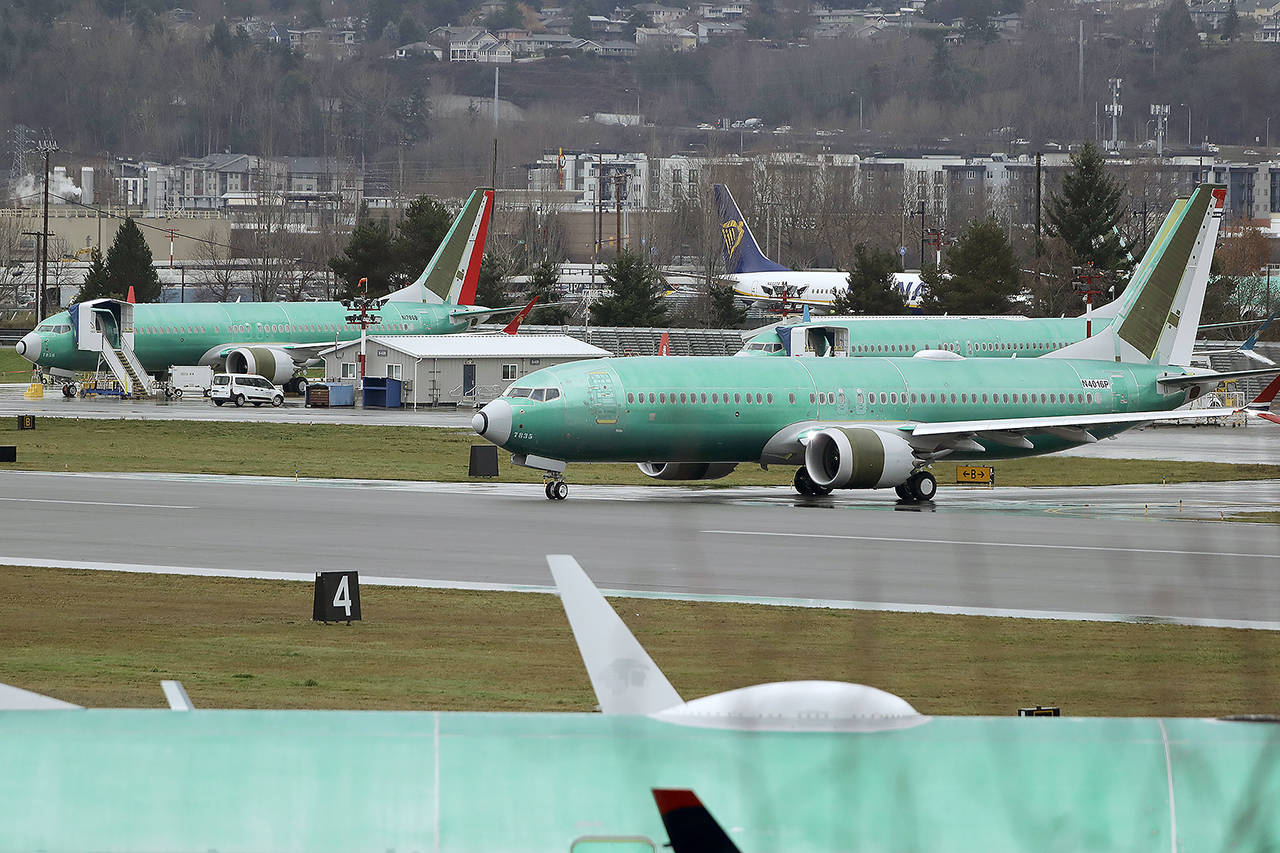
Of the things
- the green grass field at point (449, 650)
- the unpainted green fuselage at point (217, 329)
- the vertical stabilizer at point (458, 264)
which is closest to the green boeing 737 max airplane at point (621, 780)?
the green grass field at point (449, 650)

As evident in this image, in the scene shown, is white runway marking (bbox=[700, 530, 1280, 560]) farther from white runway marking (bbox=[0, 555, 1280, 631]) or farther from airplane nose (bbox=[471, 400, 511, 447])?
airplane nose (bbox=[471, 400, 511, 447])

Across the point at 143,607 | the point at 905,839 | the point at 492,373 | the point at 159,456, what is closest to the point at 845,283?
the point at 492,373

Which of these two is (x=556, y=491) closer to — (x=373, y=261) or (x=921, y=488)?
(x=921, y=488)

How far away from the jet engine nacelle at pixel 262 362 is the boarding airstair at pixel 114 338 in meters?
4.43

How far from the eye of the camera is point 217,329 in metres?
92.7

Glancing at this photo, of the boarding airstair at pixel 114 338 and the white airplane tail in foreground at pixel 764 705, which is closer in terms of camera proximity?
the white airplane tail in foreground at pixel 764 705

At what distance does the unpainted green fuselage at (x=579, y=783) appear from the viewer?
16.4 feet

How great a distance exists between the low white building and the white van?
5178mm

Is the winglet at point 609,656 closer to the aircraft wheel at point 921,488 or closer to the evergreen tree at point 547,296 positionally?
the aircraft wheel at point 921,488

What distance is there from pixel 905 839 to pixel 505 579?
26.0 metres

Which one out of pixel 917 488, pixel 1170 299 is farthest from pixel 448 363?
pixel 917 488

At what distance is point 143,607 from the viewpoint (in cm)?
2675

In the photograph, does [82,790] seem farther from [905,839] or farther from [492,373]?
[492,373]

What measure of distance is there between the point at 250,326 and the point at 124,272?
48271 millimetres
